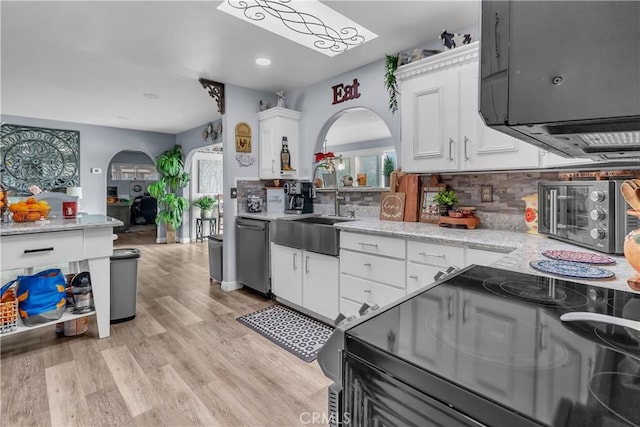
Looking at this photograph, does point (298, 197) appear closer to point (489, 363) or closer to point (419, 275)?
point (419, 275)

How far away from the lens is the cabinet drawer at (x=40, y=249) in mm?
2098

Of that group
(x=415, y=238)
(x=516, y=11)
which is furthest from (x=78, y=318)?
(x=516, y=11)

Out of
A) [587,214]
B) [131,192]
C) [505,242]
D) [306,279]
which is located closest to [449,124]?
[505,242]

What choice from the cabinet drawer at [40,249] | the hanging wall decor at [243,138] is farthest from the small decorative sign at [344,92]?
the cabinet drawer at [40,249]

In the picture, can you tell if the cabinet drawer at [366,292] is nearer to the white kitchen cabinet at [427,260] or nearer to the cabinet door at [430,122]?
the white kitchen cabinet at [427,260]

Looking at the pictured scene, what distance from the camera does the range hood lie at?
0.44 meters

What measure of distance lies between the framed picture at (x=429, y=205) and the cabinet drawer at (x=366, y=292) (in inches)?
27.6

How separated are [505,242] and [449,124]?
3.09 feet

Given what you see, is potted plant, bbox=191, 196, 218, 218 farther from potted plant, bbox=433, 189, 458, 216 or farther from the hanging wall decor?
potted plant, bbox=433, 189, 458, 216

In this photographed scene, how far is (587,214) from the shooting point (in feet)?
4.99

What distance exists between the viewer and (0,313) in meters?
2.09

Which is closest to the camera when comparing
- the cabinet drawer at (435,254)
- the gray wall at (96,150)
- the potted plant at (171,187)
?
the cabinet drawer at (435,254)

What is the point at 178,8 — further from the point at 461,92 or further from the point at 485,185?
the point at 485,185

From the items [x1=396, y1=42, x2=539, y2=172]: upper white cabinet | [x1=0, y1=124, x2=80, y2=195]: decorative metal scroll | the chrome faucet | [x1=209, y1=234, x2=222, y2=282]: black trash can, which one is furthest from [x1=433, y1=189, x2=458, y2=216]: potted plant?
[x1=0, y1=124, x2=80, y2=195]: decorative metal scroll
